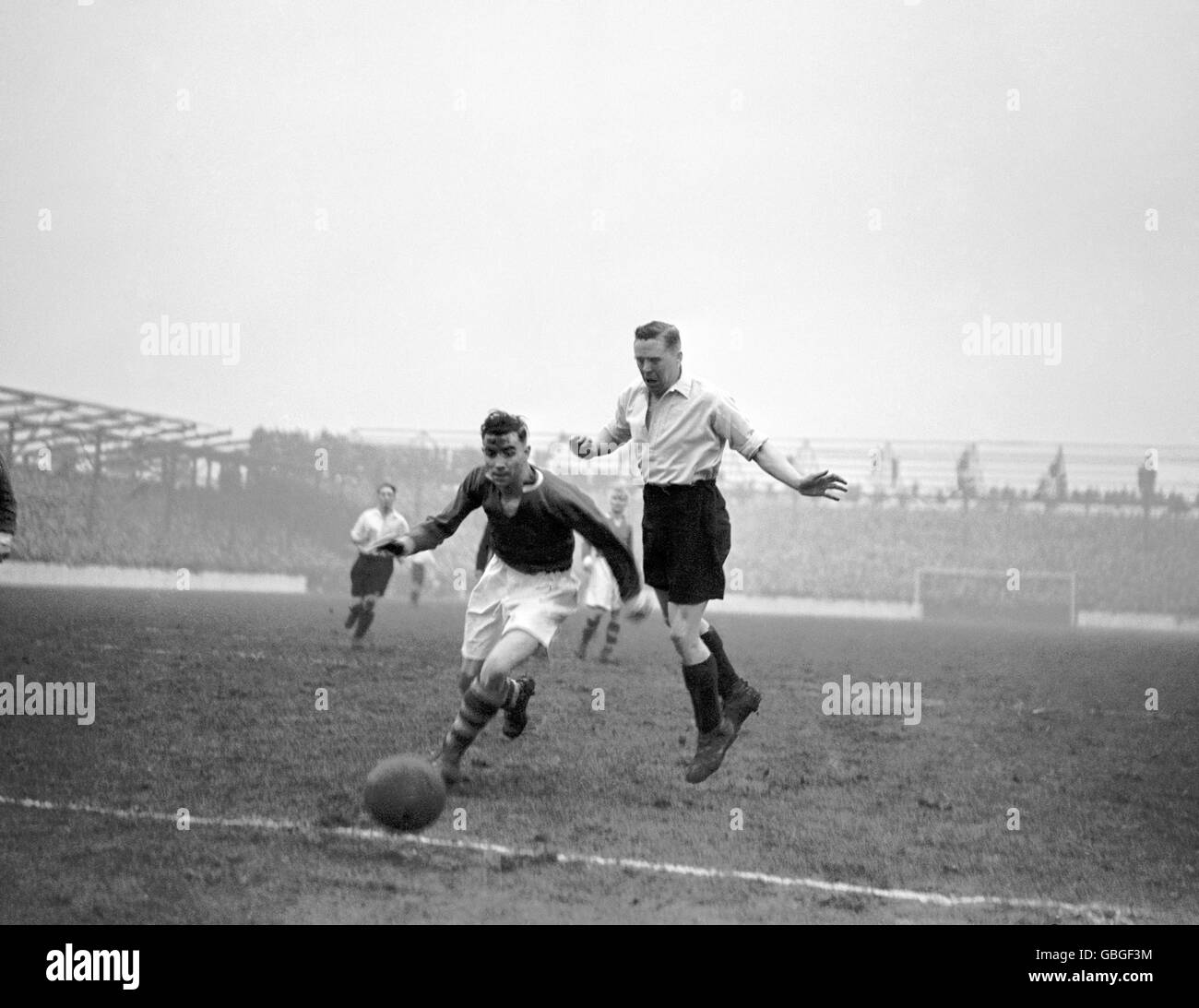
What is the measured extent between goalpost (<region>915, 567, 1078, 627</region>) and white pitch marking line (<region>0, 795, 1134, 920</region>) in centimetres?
3774

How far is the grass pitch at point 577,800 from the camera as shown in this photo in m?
5.11

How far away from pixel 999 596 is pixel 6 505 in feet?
129

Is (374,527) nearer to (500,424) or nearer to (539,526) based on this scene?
(539,526)

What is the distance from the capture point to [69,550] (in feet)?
104

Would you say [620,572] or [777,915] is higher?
[620,572]

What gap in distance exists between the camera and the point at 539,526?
7277 millimetres

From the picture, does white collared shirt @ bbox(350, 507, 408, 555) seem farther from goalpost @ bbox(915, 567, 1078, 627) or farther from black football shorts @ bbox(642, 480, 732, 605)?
goalpost @ bbox(915, 567, 1078, 627)

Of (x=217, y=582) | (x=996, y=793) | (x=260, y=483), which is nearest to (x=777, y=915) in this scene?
(x=996, y=793)

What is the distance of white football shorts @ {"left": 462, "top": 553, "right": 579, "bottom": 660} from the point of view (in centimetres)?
730

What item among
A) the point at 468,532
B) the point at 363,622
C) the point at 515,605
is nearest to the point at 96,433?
the point at 468,532

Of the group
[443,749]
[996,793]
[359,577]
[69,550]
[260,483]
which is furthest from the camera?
[260,483]

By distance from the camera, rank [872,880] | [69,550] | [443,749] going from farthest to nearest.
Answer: [69,550], [443,749], [872,880]
